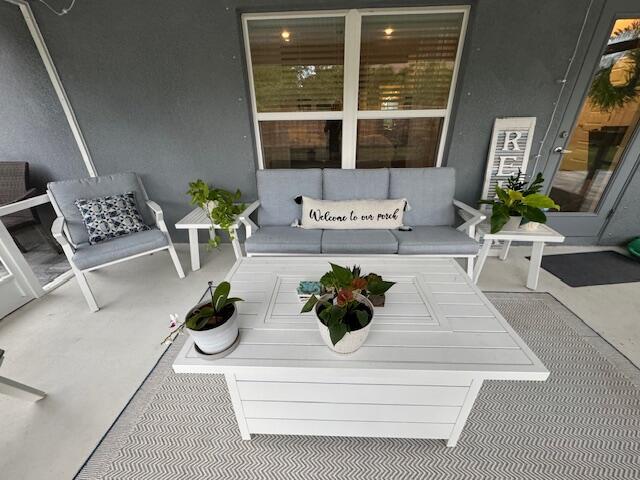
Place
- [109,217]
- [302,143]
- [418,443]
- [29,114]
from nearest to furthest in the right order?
[418,443] < [109,217] < [29,114] < [302,143]

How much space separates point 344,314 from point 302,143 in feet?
6.65

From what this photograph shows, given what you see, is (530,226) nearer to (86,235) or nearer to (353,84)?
(353,84)

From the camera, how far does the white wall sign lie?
85.5 inches

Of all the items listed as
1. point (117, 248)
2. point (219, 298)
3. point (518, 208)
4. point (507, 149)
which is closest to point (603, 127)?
point (507, 149)

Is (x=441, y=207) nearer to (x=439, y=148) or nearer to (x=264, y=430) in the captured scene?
(x=439, y=148)

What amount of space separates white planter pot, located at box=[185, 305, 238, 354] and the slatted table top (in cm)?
4

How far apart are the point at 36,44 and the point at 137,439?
306 cm

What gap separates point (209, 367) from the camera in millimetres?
878

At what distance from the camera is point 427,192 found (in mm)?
2188

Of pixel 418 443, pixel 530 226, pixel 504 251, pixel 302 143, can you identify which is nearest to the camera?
pixel 418 443

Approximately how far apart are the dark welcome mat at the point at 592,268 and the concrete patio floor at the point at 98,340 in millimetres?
88

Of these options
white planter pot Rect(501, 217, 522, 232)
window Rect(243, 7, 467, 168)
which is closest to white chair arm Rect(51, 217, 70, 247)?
window Rect(243, 7, 467, 168)

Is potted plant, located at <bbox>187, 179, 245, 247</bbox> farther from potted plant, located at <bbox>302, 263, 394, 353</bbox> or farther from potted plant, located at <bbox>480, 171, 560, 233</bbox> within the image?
potted plant, located at <bbox>480, 171, 560, 233</bbox>

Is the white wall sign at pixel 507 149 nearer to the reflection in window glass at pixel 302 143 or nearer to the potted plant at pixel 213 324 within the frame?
the reflection in window glass at pixel 302 143
